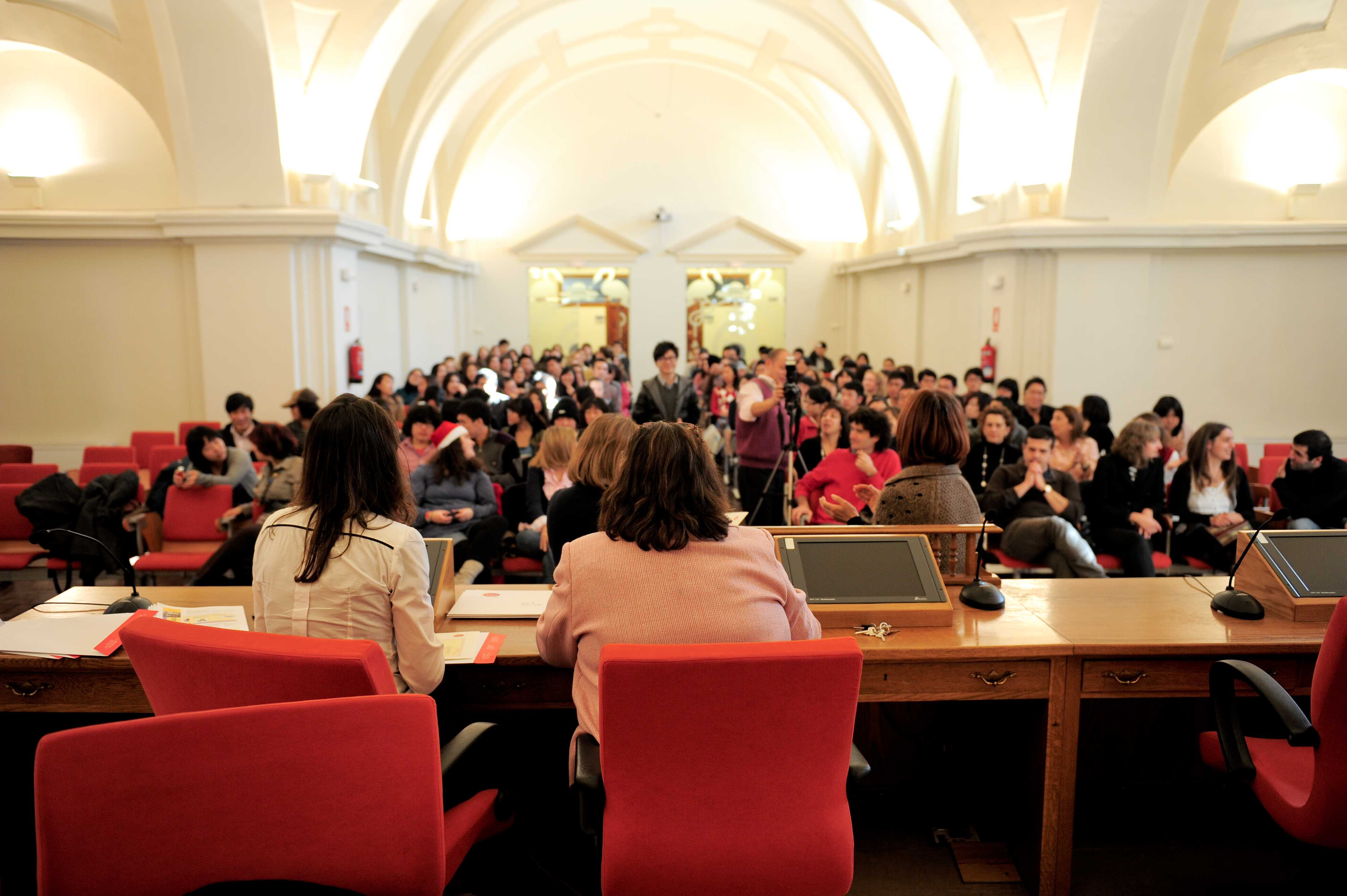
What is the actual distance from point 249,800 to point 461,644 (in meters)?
1.33

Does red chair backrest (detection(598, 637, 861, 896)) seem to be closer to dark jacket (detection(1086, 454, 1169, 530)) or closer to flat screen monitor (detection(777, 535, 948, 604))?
flat screen monitor (detection(777, 535, 948, 604))

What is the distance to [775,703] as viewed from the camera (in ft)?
6.41

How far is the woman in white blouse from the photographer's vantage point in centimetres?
248

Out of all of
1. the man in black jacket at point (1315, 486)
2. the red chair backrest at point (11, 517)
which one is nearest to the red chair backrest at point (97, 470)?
the red chair backrest at point (11, 517)

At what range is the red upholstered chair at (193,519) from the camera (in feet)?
19.3

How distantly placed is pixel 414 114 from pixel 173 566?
9.19 meters

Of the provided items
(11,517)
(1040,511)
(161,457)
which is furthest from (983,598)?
(161,457)

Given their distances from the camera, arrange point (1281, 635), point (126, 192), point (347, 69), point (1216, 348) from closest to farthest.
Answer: point (1281, 635), point (347, 69), point (126, 192), point (1216, 348)

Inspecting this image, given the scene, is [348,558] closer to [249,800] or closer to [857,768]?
[249,800]

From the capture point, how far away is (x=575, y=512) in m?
4.06

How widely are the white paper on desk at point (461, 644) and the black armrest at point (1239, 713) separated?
227 cm

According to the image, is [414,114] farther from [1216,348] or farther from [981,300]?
[1216,348]

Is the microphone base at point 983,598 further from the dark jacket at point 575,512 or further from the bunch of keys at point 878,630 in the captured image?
the dark jacket at point 575,512

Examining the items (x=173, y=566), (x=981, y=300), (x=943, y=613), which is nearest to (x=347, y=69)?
(x=173, y=566)
